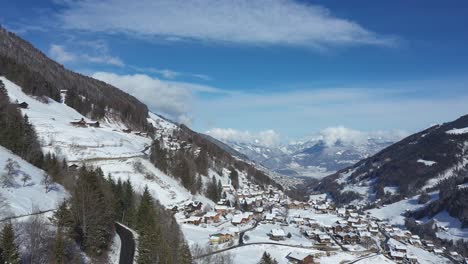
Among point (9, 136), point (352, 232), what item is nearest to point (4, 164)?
point (9, 136)

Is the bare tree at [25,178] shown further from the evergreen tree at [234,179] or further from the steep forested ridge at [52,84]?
the evergreen tree at [234,179]

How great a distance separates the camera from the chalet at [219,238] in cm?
7044

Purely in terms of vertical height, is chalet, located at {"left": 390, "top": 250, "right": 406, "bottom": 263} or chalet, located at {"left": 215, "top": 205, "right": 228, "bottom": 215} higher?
chalet, located at {"left": 215, "top": 205, "right": 228, "bottom": 215}

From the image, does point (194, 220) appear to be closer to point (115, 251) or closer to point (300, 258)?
point (300, 258)

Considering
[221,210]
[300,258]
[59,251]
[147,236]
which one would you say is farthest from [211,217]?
[59,251]

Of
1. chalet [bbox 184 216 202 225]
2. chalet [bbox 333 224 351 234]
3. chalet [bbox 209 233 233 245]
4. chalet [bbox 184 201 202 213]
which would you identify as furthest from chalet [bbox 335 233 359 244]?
chalet [bbox 184 201 202 213]

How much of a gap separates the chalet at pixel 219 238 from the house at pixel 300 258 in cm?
1238

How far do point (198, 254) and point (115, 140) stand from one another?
64.8 m

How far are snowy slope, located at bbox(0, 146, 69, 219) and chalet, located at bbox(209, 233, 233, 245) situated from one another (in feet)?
93.2

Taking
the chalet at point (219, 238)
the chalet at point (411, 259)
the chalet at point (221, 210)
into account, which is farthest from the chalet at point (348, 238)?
the chalet at point (219, 238)

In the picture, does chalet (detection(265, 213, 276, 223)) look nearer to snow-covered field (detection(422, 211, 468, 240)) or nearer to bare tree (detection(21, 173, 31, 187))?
bare tree (detection(21, 173, 31, 187))

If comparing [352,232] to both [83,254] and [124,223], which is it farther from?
[83,254]

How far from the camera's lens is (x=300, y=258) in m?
67.0

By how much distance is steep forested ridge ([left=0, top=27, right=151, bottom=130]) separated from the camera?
4980 inches
